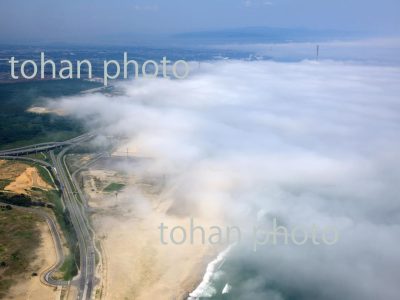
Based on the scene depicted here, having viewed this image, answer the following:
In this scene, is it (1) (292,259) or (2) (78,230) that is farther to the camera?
(2) (78,230)

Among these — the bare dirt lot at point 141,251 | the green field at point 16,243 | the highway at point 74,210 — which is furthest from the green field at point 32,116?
the green field at point 16,243

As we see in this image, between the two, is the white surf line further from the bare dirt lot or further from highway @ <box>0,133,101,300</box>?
highway @ <box>0,133,101,300</box>

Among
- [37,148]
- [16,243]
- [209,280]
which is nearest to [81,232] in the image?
[16,243]

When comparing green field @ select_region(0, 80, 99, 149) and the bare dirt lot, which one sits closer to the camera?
the bare dirt lot

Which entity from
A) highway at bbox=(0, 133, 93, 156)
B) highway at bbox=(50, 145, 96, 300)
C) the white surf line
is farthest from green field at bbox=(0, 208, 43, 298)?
Result: highway at bbox=(0, 133, 93, 156)

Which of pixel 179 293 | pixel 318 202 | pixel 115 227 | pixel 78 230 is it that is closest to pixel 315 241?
pixel 318 202

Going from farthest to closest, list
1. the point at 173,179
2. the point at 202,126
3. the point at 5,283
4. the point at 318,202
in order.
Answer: the point at 202,126
the point at 173,179
the point at 318,202
the point at 5,283

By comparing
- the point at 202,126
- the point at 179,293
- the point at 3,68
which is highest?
the point at 3,68

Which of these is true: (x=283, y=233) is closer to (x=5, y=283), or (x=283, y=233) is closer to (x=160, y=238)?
(x=160, y=238)

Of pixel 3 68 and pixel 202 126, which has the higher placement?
pixel 3 68
